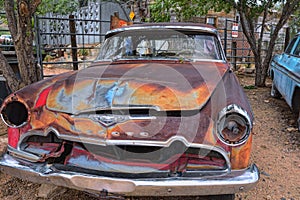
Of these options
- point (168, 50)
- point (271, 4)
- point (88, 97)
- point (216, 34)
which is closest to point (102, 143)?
point (88, 97)

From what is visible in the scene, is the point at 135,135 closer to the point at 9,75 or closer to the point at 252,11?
the point at 9,75

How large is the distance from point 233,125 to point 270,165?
1.62m

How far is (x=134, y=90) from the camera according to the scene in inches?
80.2

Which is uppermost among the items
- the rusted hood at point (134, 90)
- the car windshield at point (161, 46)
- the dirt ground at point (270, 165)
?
the car windshield at point (161, 46)

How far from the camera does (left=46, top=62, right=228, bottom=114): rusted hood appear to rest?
1.95 meters

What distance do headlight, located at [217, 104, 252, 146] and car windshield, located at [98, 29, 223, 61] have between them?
52.4 inches

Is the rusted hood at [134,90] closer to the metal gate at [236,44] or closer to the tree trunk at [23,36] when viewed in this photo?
the tree trunk at [23,36]

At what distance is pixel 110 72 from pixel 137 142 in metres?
0.92

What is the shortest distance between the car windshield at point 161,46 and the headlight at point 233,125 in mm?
1330

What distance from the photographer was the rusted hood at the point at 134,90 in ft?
6.39

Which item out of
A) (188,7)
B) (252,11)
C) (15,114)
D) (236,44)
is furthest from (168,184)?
(236,44)

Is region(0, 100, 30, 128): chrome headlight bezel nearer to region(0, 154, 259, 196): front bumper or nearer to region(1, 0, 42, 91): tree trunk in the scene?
region(0, 154, 259, 196): front bumper

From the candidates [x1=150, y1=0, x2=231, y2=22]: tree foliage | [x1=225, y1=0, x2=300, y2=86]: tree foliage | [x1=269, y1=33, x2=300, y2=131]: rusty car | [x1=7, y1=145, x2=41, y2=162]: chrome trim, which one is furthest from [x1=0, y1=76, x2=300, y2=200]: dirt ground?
[x1=150, y1=0, x2=231, y2=22]: tree foliage

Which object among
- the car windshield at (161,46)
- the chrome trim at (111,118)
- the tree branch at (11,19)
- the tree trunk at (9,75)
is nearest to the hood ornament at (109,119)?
the chrome trim at (111,118)
